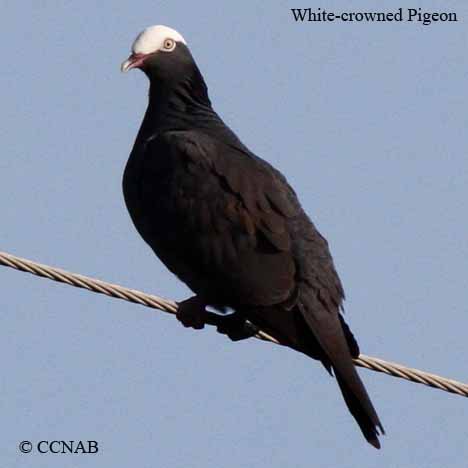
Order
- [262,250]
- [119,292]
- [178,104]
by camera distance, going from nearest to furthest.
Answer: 1. [119,292]
2. [262,250]
3. [178,104]

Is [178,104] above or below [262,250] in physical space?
above

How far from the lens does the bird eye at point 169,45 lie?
8742mm

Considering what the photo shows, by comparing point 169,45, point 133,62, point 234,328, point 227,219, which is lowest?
point 234,328

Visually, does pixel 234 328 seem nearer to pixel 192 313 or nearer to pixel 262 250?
pixel 192 313

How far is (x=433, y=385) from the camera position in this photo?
6914mm

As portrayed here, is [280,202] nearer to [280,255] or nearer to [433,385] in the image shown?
[280,255]

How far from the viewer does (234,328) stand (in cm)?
790

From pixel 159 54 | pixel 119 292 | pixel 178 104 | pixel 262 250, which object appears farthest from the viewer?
pixel 159 54

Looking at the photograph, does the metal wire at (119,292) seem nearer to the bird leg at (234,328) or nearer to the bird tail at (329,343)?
the bird tail at (329,343)

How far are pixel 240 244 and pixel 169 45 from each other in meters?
1.47

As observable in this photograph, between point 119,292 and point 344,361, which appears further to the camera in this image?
point 344,361

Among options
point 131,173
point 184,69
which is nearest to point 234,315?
point 131,173

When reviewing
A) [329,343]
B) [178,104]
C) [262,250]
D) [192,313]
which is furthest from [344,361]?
[178,104]

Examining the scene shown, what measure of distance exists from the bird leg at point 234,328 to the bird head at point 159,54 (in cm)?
149
